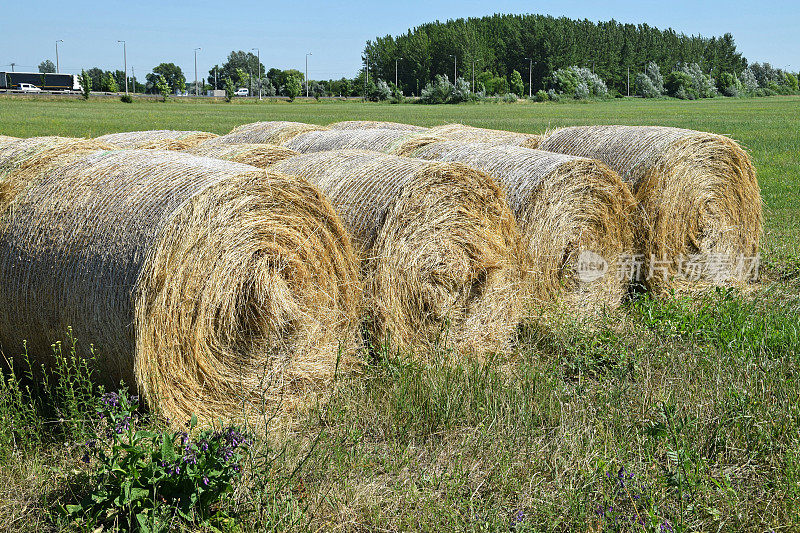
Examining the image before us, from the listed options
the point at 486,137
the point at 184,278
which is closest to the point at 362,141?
the point at 486,137

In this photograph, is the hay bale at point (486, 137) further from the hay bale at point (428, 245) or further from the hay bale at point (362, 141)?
the hay bale at point (428, 245)

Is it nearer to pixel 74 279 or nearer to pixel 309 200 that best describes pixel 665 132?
pixel 309 200

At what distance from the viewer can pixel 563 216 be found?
6.42m

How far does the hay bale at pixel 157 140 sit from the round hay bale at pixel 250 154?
1.27 metres

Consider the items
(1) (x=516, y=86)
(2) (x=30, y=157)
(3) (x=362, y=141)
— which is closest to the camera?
(2) (x=30, y=157)

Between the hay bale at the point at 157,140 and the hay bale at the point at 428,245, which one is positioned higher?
the hay bale at the point at 157,140

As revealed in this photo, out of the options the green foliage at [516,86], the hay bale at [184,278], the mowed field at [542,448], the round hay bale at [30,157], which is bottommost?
the mowed field at [542,448]

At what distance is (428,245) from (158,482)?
282 centimetres

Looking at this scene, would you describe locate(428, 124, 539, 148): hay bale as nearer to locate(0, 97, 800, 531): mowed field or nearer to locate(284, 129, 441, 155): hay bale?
locate(284, 129, 441, 155): hay bale

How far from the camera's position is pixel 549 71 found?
5128 inches

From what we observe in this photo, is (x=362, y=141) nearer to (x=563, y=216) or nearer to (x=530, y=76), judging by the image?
(x=563, y=216)

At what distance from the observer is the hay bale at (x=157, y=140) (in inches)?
333

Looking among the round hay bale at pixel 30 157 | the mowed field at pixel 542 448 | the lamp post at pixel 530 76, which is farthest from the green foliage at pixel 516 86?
the mowed field at pixel 542 448

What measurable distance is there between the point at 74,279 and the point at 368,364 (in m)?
2.06
